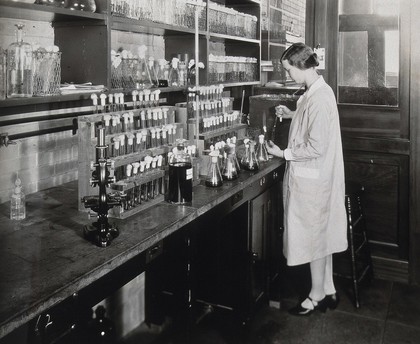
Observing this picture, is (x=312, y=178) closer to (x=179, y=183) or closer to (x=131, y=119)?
(x=179, y=183)

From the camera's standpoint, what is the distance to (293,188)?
128 inches

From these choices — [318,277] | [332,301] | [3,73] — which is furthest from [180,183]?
[332,301]

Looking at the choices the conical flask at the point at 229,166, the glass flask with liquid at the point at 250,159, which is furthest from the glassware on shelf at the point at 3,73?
the glass flask with liquid at the point at 250,159

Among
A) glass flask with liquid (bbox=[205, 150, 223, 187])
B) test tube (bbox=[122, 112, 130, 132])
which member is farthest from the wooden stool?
test tube (bbox=[122, 112, 130, 132])

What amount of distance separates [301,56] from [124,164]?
1.54 m

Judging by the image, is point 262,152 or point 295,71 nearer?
point 295,71

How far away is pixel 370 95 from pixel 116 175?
268 cm

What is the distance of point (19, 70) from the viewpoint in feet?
7.32

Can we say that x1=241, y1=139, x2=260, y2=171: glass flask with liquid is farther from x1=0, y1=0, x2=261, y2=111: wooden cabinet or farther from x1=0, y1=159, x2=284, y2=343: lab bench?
x1=0, y1=0, x2=261, y2=111: wooden cabinet

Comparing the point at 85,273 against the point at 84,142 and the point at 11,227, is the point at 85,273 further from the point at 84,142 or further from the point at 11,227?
the point at 84,142

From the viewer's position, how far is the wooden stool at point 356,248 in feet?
11.9

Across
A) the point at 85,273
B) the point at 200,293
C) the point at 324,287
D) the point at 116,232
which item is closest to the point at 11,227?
the point at 116,232

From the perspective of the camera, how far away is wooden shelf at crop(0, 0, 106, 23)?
2.14m

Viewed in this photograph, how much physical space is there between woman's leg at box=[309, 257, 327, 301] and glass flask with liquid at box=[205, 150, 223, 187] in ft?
3.34
